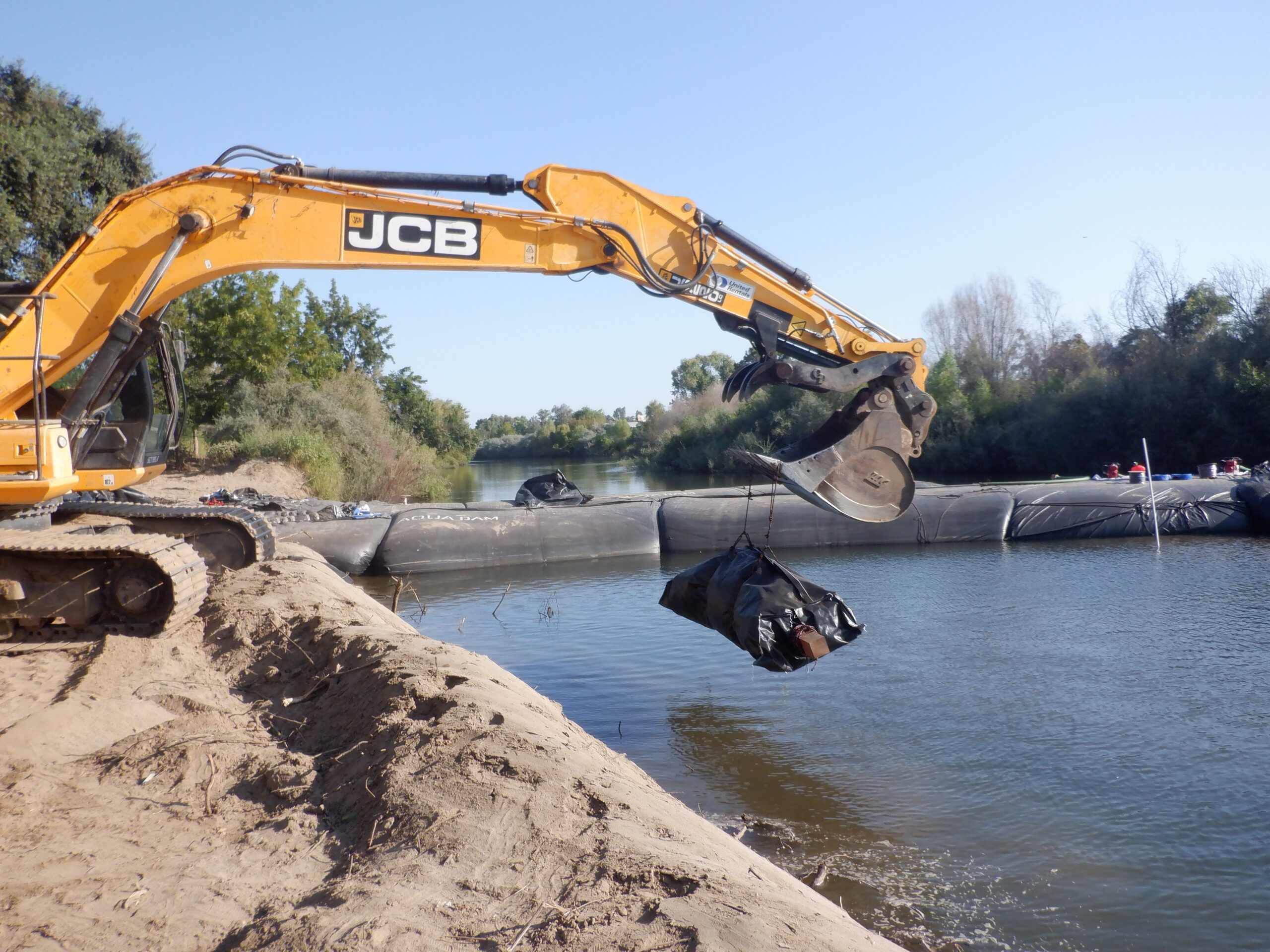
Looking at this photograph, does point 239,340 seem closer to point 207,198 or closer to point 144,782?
point 207,198

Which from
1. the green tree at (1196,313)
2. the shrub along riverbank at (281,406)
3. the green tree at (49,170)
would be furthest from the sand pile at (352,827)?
the green tree at (1196,313)

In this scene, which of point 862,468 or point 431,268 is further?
point 431,268

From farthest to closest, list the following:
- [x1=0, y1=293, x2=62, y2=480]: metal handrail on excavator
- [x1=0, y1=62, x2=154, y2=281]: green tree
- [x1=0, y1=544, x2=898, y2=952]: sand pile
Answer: [x1=0, y1=62, x2=154, y2=281]: green tree
[x1=0, y1=293, x2=62, y2=480]: metal handrail on excavator
[x1=0, y1=544, x2=898, y2=952]: sand pile

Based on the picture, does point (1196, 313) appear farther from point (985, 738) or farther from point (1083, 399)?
point (985, 738)

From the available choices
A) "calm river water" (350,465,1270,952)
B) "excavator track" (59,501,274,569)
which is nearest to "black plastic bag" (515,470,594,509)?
"calm river water" (350,465,1270,952)

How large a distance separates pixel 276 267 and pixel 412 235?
938 millimetres

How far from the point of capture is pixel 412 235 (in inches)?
262

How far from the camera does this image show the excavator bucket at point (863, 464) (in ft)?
19.7

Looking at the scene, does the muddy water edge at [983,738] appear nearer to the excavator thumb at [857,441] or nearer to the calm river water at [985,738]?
the calm river water at [985,738]

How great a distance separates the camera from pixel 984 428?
37.4 m

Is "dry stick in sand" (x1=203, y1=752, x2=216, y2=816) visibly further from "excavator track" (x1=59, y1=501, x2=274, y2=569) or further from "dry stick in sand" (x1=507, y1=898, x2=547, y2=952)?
"excavator track" (x1=59, y1=501, x2=274, y2=569)

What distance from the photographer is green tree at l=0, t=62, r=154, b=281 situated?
19734 millimetres

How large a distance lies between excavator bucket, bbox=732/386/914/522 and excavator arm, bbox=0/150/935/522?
0.04 ft

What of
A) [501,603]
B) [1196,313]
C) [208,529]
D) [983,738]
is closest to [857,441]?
[983,738]
